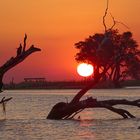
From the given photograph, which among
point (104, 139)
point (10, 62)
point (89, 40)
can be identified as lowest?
point (104, 139)

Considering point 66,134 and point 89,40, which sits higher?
point 89,40

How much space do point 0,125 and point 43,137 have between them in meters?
8.13

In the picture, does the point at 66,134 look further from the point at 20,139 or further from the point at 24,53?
the point at 24,53

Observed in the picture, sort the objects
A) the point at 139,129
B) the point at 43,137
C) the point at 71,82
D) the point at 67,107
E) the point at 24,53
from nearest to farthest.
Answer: the point at 24,53
the point at 43,137
the point at 139,129
the point at 67,107
the point at 71,82

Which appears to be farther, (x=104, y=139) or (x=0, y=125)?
(x=0, y=125)

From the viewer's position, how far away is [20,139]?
35.2 meters

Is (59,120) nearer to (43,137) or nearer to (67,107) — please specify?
(67,107)

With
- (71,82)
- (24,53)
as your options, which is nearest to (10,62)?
(24,53)

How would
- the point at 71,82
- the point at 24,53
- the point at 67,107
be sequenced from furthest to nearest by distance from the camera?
the point at 71,82 → the point at 67,107 → the point at 24,53

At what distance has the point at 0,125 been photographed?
43812 mm

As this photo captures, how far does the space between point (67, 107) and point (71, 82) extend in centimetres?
14307

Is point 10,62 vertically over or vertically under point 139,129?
over

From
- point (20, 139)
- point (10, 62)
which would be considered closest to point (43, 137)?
point (20, 139)

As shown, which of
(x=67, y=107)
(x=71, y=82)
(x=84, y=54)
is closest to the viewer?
(x=67, y=107)
